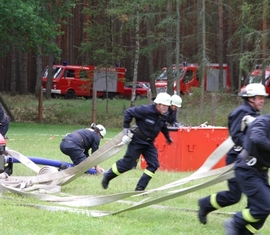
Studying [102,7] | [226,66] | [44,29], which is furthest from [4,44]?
[226,66]

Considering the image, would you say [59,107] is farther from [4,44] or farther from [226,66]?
[226,66]

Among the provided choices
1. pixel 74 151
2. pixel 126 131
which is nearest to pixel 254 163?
pixel 126 131

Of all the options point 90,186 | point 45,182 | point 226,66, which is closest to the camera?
point 45,182

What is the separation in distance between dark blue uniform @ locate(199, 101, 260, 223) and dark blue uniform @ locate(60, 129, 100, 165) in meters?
4.69

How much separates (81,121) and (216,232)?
935 inches

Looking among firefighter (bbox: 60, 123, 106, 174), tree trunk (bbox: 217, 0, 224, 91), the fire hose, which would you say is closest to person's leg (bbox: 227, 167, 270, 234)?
the fire hose

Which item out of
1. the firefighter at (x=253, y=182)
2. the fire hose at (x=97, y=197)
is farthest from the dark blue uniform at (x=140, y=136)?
the firefighter at (x=253, y=182)

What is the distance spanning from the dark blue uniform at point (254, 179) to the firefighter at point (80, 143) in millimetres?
5834

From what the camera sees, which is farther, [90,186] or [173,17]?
[173,17]

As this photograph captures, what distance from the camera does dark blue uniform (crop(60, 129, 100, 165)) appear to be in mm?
12336

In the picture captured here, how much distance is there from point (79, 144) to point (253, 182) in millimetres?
6127

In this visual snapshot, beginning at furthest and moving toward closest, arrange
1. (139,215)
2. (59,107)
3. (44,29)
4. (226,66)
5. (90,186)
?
(226,66), (59,107), (44,29), (90,186), (139,215)

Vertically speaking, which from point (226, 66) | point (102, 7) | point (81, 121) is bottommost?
point (81, 121)

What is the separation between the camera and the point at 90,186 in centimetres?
1138
